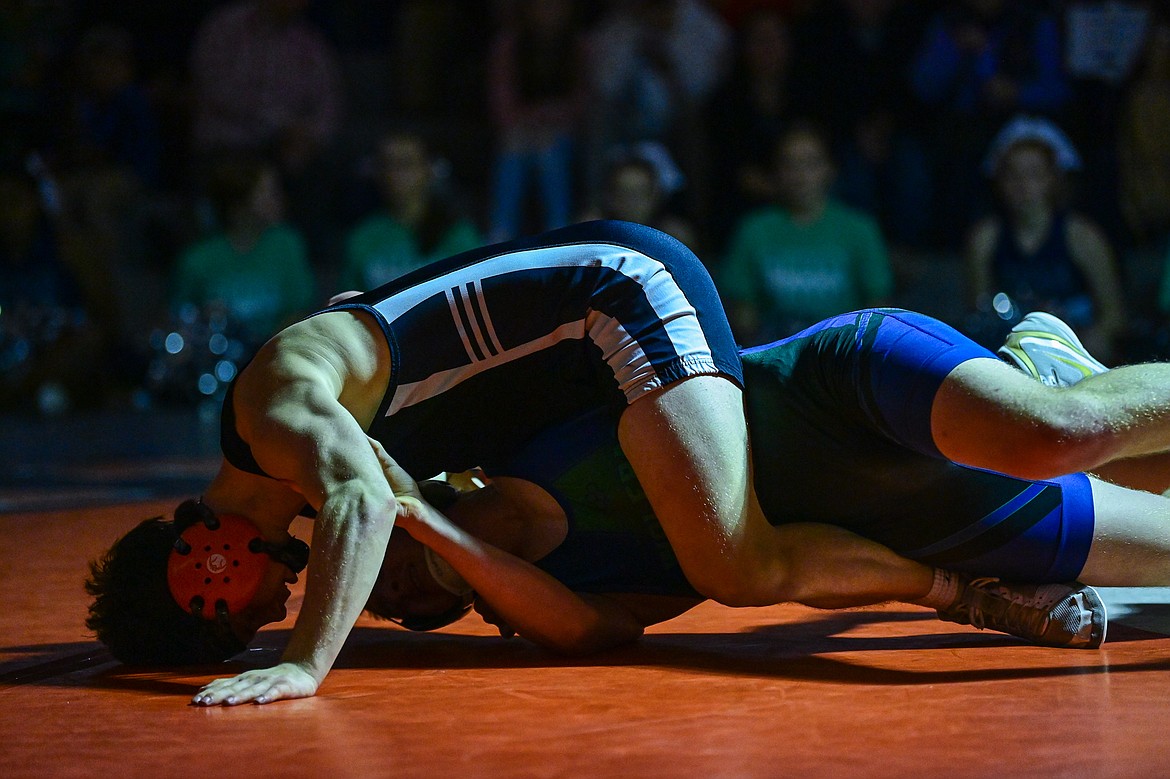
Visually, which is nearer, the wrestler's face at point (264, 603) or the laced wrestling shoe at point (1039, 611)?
the laced wrestling shoe at point (1039, 611)

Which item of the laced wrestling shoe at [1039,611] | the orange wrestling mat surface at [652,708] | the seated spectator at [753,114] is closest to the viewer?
the orange wrestling mat surface at [652,708]

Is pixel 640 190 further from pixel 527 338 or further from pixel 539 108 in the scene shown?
pixel 527 338

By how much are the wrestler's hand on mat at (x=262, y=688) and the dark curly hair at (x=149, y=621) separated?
1.11 feet

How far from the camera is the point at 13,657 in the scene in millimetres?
2705

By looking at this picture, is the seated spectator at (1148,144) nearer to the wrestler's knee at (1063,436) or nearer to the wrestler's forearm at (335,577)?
the wrestler's knee at (1063,436)

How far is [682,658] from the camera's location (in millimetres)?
2535

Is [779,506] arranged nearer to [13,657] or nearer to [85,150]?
[13,657]

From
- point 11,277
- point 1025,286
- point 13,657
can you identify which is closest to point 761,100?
point 1025,286

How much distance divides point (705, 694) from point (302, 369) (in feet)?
2.84

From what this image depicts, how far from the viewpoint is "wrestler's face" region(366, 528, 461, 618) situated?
2664 millimetres

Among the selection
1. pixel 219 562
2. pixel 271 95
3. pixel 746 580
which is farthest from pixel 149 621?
pixel 271 95

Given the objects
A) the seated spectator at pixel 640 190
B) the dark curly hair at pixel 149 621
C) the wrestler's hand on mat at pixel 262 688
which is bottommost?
the wrestler's hand on mat at pixel 262 688

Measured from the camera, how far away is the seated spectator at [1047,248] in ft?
20.5

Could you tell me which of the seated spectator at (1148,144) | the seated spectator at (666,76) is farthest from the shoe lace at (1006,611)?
the seated spectator at (666,76)
